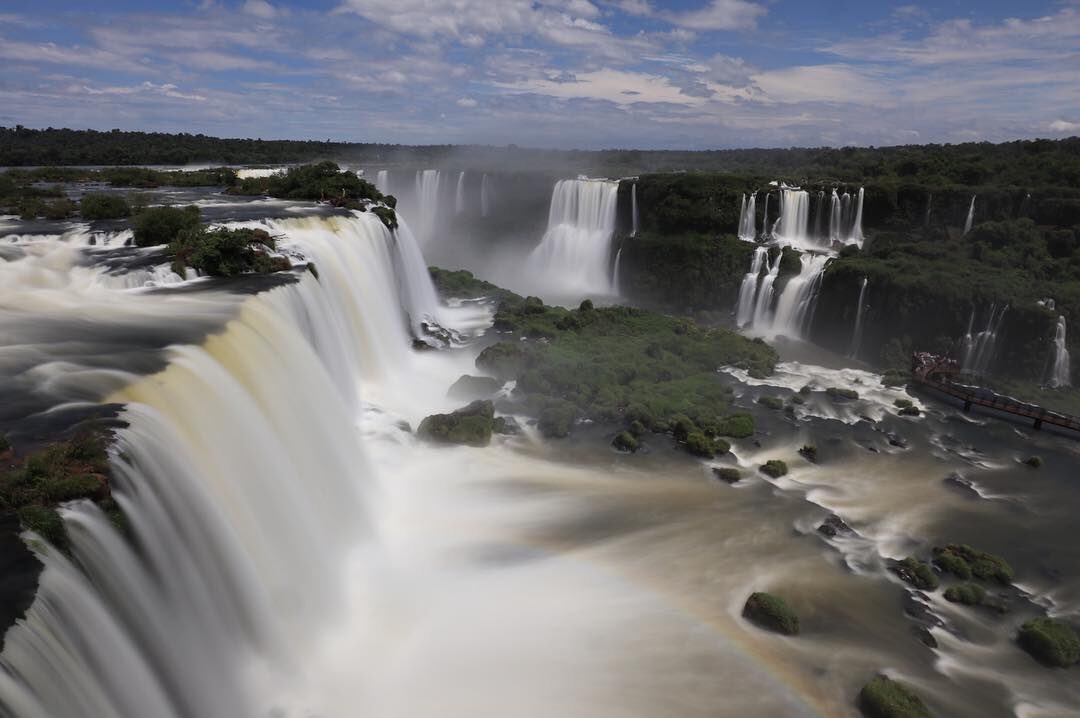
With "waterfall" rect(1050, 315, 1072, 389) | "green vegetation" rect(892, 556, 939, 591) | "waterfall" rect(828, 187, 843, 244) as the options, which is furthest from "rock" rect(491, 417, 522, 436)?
"waterfall" rect(828, 187, 843, 244)

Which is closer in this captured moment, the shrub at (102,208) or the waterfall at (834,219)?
the shrub at (102,208)

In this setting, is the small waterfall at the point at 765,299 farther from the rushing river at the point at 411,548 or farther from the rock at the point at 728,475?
the rock at the point at 728,475

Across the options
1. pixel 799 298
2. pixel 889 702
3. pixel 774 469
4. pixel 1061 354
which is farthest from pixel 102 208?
pixel 1061 354

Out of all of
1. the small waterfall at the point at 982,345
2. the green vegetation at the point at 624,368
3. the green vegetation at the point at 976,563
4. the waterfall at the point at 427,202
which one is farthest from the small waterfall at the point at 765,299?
the waterfall at the point at 427,202

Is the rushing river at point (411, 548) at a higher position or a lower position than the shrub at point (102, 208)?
lower

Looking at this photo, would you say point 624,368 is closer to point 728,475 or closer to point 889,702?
point 728,475

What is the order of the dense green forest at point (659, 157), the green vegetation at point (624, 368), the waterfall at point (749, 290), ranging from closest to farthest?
the green vegetation at point (624, 368) < the waterfall at point (749, 290) < the dense green forest at point (659, 157)

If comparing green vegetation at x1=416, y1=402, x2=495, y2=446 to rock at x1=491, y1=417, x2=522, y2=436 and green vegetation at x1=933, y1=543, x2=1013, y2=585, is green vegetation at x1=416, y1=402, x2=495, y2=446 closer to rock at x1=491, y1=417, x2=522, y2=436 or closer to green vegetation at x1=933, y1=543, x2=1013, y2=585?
rock at x1=491, y1=417, x2=522, y2=436
